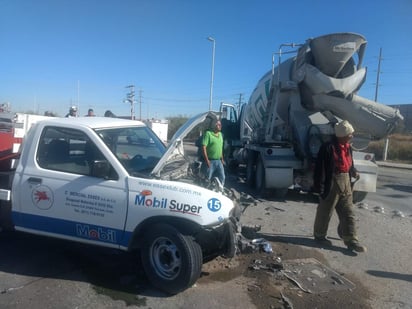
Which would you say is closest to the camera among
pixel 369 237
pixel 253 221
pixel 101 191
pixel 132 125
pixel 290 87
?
pixel 101 191

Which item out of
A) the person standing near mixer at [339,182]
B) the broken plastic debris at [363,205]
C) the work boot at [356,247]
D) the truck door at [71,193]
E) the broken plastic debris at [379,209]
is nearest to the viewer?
the truck door at [71,193]

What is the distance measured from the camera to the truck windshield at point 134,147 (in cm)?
444

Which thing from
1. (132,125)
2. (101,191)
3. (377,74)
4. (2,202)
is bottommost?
(2,202)

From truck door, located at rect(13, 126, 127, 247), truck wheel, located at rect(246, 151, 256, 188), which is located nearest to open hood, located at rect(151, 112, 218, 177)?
truck door, located at rect(13, 126, 127, 247)

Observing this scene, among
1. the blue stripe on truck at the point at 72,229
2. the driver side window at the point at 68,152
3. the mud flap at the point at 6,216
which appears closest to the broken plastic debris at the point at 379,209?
the blue stripe on truck at the point at 72,229

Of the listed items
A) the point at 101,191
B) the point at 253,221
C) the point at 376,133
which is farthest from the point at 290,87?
the point at 101,191

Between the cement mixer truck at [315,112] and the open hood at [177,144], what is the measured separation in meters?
4.42

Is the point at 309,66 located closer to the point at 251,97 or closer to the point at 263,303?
the point at 251,97

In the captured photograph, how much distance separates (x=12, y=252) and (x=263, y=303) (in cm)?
341

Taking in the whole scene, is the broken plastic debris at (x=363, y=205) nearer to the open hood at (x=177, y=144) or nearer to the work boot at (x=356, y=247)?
the work boot at (x=356, y=247)

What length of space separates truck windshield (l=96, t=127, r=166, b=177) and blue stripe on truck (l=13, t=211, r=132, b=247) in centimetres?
72

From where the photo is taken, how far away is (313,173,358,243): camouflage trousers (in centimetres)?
571

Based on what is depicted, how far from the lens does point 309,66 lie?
8742 mm

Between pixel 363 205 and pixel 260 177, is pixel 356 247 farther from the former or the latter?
pixel 260 177
